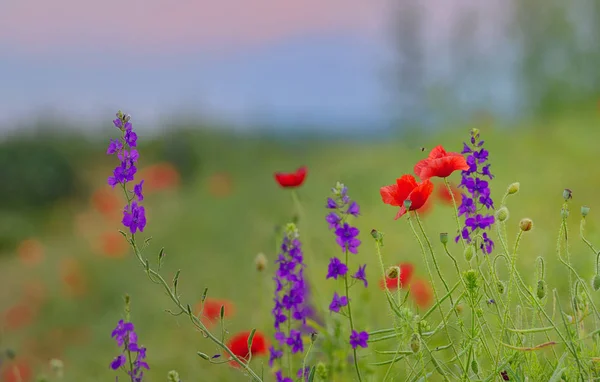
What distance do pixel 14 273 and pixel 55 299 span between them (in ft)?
5.39

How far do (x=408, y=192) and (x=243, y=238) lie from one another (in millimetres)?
3749

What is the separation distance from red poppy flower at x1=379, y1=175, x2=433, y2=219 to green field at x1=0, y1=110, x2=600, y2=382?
0.20 m

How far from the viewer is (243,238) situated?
5.04m

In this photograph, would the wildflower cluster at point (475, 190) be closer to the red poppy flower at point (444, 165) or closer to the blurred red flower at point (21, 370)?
the red poppy flower at point (444, 165)

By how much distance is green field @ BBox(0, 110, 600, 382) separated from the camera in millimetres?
3162

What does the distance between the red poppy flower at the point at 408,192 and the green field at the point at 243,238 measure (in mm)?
197

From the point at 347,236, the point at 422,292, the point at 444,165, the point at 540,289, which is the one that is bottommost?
the point at 422,292

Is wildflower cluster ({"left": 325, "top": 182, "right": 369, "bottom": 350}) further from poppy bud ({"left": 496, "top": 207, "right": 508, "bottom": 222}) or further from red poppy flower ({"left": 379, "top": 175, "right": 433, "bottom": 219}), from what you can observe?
poppy bud ({"left": 496, "top": 207, "right": 508, "bottom": 222})

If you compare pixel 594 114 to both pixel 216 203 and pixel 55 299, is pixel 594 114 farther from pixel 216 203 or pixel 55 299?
pixel 55 299

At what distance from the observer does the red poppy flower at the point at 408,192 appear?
132 centimetres

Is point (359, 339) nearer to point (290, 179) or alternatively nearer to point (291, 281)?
point (291, 281)

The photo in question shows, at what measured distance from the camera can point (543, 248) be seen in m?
3.16

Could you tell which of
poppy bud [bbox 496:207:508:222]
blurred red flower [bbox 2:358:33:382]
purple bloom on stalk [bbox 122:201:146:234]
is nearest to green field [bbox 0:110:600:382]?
blurred red flower [bbox 2:358:33:382]

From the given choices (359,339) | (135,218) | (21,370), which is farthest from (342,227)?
(21,370)
